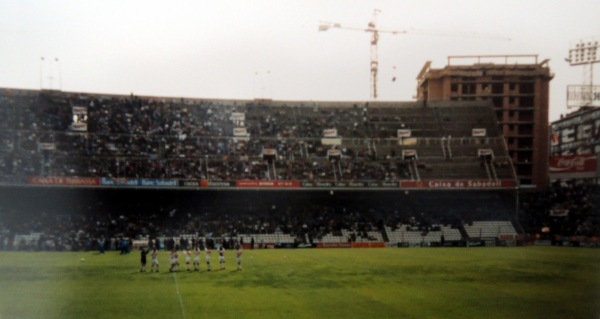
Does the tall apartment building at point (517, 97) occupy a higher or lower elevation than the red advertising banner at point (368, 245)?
higher

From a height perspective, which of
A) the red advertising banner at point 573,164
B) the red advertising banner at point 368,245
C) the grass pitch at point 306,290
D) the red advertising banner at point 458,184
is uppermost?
the red advertising banner at point 573,164

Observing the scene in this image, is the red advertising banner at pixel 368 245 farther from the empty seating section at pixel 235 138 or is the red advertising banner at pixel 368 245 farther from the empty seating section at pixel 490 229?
the empty seating section at pixel 490 229

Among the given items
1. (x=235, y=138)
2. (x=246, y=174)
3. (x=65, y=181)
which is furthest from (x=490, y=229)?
(x=65, y=181)

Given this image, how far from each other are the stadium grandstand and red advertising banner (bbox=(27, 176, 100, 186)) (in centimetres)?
11

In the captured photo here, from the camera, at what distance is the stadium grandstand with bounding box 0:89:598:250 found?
2014 inches

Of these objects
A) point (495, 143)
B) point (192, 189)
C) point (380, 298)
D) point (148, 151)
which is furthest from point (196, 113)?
point (380, 298)

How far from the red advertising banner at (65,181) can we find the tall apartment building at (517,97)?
2215 inches

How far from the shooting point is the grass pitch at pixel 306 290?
18281 millimetres

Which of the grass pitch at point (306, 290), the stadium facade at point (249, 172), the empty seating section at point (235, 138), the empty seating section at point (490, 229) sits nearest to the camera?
the grass pitch at point (306, 290)

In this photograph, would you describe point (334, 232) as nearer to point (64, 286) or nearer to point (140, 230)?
point (140, 230)

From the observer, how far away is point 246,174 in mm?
57375

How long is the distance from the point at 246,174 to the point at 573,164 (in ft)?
112

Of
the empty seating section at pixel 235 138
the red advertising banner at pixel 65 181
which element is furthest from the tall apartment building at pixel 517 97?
the red advertising banner at pixel 65 181

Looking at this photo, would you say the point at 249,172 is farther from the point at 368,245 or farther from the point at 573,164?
the point at 573,164
